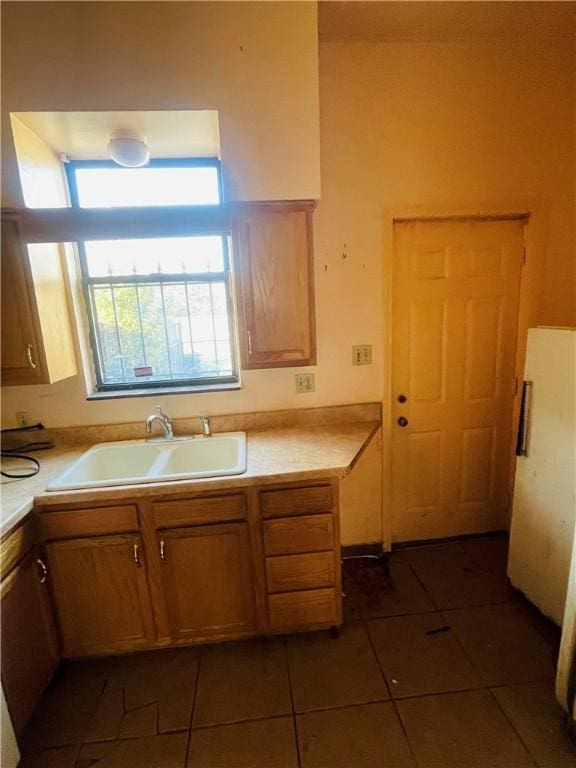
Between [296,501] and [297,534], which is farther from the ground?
[296,501]

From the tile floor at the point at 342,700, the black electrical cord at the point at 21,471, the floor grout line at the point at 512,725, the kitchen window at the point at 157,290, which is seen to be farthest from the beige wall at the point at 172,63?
the floor grout line at the point at 512,725

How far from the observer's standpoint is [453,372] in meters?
2.30

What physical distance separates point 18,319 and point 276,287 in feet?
3.91

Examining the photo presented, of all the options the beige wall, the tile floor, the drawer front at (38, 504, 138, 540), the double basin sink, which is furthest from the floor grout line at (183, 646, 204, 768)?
the beige wall

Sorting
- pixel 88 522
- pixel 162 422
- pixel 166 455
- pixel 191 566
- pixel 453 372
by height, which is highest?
pixel 453 372

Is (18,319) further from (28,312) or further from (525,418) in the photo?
(525,418)

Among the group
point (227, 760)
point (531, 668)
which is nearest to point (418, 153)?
point (531, 668)

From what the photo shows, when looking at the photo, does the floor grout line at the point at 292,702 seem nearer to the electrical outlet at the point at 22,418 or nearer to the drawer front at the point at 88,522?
the drawer front at the point at 88,522

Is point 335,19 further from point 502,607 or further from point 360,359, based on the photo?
point 502,607

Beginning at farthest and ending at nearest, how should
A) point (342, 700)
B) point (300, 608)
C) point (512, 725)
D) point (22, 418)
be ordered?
point (22, 418)
point (300, 608)
point (342, 700)
point (512, 725)

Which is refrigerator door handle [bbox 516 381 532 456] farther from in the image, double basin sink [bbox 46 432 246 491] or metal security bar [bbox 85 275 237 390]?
metal security bar [bbox 85 275 237 390]

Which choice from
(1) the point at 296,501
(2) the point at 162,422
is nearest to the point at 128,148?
(2) the point at 162,422

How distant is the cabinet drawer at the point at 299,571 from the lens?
5.48ft

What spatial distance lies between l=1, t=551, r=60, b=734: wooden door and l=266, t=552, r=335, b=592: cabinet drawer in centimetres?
97
